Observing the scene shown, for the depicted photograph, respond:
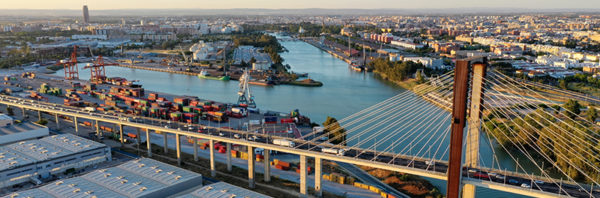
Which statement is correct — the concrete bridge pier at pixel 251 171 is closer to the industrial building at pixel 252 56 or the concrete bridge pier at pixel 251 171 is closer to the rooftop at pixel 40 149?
the rooftop at pixel 40 149

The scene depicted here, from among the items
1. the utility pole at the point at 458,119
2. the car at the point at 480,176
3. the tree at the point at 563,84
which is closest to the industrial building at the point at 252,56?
the tree at the point at 563,84

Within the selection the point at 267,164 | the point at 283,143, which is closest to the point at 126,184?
the point at 267,164

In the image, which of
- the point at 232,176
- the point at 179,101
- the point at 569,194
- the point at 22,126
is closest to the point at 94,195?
the point at 232,176

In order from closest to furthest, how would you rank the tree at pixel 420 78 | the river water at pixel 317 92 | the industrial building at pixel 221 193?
the industrial building at pixel 221 193
the river water at pixel 317 92
the tree at pixel 420 78

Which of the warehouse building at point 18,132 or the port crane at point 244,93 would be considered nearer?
the warehouse building at point 18,132

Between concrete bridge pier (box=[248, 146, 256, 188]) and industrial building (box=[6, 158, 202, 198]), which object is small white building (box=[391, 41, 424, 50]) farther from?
industrial building (box=[6, 158, 202, 198])

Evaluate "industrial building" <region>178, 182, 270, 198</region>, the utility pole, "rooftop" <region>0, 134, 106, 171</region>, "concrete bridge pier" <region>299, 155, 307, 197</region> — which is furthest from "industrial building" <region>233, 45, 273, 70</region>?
the utility pole

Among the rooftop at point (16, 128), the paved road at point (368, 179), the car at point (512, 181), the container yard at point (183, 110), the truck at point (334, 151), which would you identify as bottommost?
the paved road at point (368, 179)
